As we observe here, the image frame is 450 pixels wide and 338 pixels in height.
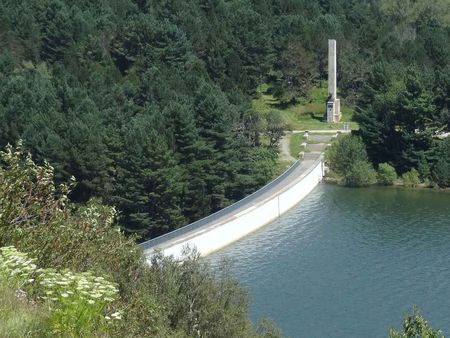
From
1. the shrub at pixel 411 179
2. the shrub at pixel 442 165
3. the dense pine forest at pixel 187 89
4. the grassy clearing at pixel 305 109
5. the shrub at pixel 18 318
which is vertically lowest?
the shrub at pixel 411 179

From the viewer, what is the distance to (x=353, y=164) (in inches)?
1593

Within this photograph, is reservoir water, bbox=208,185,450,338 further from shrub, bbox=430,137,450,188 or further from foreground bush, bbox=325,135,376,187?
foreground bush, bbox=325,135,376,187

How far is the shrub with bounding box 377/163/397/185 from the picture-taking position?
40.3 meters

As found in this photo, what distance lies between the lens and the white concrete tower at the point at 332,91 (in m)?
47.8

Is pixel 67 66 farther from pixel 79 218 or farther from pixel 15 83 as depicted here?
pixel 79 218

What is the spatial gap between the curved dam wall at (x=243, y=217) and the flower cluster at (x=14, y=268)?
17959mm

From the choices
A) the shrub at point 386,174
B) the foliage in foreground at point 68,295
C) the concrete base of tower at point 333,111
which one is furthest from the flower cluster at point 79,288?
the concrete base of tower at point 333,111

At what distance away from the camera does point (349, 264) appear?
28344 mm

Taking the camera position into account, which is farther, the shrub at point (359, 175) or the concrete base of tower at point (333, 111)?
the concrete base of tower at point (333, 111)

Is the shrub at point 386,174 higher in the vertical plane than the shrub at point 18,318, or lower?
lower

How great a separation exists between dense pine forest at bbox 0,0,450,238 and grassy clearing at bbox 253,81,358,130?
0.68 meters

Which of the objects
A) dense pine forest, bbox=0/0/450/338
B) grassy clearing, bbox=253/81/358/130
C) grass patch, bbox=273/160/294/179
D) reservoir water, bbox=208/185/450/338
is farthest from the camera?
grassy clearing, bbox=253/81/358/130

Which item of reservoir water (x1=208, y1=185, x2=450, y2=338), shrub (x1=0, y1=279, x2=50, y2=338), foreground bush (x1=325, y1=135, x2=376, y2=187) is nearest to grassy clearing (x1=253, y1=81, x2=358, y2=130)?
foreground bush (x1=325, y1=135, x2=376, y2=187)

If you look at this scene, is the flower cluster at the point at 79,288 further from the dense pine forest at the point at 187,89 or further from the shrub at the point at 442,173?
the shrub at the point at 442,173
